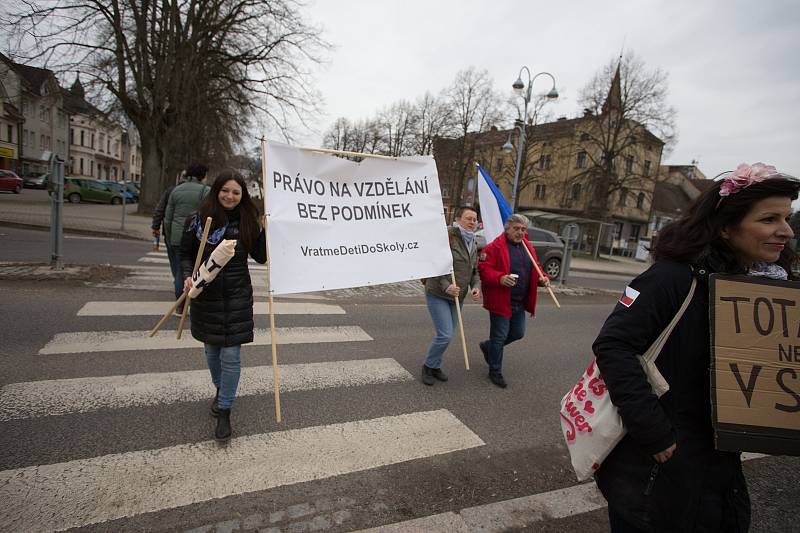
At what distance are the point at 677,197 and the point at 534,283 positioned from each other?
5855 centimetres

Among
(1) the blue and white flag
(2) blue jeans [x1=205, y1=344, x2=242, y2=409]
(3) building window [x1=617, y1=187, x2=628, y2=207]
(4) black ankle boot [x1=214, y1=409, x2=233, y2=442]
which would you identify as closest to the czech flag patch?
(2) blue jeans [x1=205, y1=344, x2=242, y2=409]

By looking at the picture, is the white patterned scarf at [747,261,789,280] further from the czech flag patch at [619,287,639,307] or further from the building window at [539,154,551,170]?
the building window at [539,154,551,170]

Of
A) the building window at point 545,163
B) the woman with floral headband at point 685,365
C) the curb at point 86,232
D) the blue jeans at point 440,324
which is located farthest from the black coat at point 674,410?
the building window at point 545,163

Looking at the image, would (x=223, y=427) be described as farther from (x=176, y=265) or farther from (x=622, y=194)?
(x=622, y=194)

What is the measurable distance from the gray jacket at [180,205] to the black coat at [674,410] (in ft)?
18.1

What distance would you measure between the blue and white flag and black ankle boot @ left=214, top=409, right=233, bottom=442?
331cm

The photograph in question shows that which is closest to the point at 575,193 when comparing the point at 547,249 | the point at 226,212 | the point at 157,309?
the point at 547,249

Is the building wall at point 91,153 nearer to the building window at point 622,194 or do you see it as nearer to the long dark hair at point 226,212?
the building window at point 622,194

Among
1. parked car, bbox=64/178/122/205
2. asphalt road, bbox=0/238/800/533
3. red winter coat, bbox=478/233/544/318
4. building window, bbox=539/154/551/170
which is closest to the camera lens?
asphalt road, bbox=0/238/800/533

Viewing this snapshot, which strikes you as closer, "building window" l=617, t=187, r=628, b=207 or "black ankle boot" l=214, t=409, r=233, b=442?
"black ankle boot" l=214, t=409, r=233, b=442

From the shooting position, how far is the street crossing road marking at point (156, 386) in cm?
329

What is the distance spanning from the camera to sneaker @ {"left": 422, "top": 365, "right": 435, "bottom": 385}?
439 cm

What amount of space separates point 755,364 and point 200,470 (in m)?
2.97

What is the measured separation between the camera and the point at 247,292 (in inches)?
124
